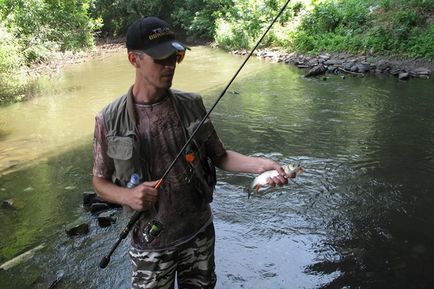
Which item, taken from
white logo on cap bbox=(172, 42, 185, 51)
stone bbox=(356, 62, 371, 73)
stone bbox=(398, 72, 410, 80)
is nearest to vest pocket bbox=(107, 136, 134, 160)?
white logo on cap bbox=(172, 42, 185, 51)

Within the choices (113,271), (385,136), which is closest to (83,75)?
(385,136)

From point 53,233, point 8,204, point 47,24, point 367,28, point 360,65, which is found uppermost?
point 367,28

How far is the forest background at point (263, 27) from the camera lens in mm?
15797

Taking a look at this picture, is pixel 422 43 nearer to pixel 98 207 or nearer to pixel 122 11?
pixel 98 207

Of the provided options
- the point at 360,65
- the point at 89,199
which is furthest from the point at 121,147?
the point at 360,65

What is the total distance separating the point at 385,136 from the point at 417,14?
10.0 meters

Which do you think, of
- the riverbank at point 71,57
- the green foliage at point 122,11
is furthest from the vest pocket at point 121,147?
the green foliage at point 122,11

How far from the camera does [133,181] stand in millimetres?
2561

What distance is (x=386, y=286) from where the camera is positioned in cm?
474

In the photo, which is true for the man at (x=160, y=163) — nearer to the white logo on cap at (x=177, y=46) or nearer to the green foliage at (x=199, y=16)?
the white logo on cap at (x=177, y=46)

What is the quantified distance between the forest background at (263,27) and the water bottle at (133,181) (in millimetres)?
12275

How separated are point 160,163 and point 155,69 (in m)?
0.59

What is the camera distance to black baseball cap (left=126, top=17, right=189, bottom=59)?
245 centimetres

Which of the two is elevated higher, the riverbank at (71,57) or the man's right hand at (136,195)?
the man's right hand at (136,195)
